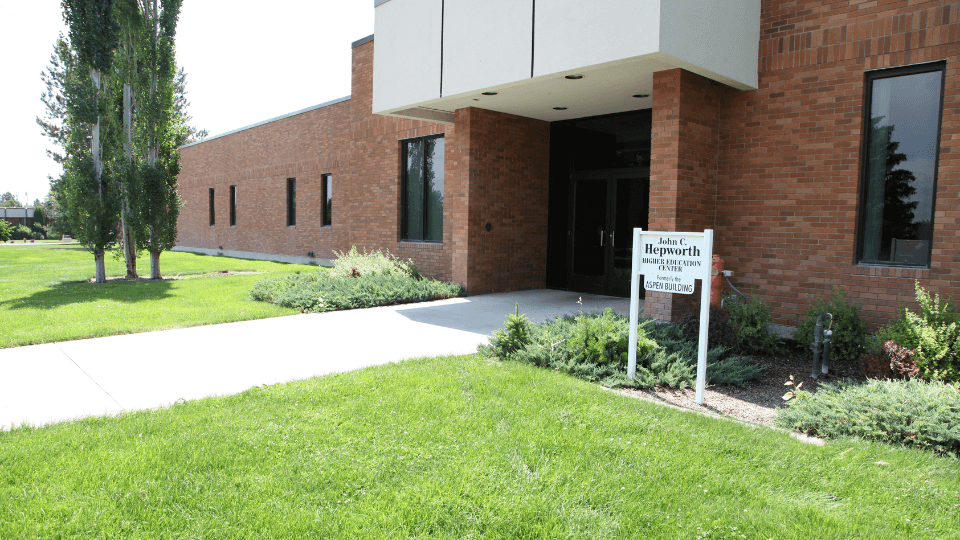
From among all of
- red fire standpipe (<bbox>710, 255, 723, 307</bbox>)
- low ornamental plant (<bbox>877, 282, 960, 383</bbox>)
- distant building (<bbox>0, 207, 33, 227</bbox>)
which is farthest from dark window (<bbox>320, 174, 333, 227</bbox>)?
distant building (<bbox>0, 207, 33, 227</bbox>)

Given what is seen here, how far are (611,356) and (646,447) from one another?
2.30 m

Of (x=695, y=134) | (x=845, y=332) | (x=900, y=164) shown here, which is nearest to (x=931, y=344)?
(x=845, y=332)

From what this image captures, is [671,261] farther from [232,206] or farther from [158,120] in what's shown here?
[232,206]

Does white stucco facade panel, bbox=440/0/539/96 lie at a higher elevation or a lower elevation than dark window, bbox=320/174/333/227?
higher

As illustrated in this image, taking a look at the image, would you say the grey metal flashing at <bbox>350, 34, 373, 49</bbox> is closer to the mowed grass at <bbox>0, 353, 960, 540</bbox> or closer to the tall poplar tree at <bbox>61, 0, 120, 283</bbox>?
the tall poplar tree at <bbox>61, 0, 120, 283</bbox>

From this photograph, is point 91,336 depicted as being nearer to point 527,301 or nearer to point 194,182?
point 527,301

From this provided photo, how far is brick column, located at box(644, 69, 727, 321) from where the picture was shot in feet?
27.3

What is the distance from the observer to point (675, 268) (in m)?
5.73

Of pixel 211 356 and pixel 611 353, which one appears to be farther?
pixel 211 356

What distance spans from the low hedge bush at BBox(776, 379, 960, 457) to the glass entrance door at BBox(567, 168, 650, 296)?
271 inches

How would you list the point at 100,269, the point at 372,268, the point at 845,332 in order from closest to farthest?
1. the point at 845,332
2. the point at 372,268
3. the point at 100,269

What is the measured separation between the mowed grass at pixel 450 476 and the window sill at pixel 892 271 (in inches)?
164

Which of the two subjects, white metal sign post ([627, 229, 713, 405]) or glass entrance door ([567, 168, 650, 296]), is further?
glass entrance door ([567, 168, 650, 296])

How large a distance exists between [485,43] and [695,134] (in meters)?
3.54
